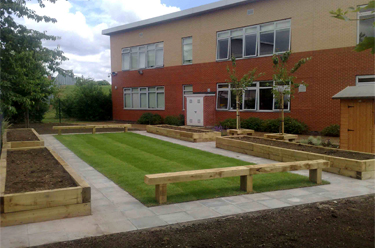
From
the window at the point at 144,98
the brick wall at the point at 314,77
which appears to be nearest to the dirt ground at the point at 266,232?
the brick wall at the point at 314,77

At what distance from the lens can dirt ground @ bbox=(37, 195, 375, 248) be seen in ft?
14.0

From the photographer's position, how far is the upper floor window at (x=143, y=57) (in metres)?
26.2

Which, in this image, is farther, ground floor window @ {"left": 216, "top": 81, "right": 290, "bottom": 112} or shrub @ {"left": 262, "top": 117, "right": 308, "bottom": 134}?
ground floor window @ {"left": 216, "top": 81, "right": 290, "bottom": 112}

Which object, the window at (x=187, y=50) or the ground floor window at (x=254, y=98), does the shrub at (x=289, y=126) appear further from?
the window at (x=187, y=50)

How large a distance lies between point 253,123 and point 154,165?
35.4 feet

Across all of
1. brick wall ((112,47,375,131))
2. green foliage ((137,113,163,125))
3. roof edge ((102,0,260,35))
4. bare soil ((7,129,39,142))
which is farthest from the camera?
green foliage ((137,113,163,125))

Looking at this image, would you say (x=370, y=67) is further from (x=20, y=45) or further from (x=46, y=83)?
(x=46, y=83)

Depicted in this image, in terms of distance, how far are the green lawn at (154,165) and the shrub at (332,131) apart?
7.49 m

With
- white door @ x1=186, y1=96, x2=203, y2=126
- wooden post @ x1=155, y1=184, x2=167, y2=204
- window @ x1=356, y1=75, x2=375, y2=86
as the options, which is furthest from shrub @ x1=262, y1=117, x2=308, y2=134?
wooden post @ x1=155, y1=184, x2=167, y2=204

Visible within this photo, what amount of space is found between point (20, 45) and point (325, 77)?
14.1m

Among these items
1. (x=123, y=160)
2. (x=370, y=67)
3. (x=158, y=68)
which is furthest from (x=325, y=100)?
(x=158, y=68)

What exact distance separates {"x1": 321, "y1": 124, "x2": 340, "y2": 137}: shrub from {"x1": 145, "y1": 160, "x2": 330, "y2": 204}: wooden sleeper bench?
9279 millimetres

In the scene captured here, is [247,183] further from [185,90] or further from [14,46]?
[185,90]

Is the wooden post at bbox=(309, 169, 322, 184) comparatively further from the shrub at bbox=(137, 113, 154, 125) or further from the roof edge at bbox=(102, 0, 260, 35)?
the shrub at bbox=(137, 113, 154, 125)
